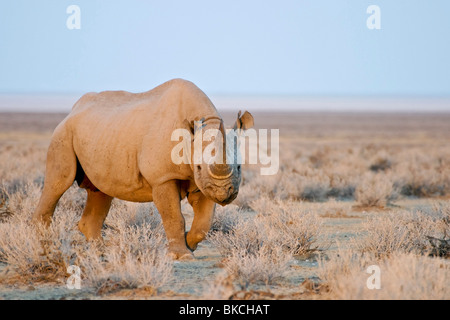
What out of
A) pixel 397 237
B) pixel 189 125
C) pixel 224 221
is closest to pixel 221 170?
pixel 189 125

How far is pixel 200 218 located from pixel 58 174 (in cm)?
213

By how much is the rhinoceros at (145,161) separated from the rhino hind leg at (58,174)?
0.01m

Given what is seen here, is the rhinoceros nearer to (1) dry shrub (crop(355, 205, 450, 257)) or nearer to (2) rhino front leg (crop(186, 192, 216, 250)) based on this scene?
(2) rhino front leg (crop(186, 192, 216, 250))

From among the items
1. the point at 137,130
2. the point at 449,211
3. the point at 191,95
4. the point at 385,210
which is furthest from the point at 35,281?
the point at 385,210

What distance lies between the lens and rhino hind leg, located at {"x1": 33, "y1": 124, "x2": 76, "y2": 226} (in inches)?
327

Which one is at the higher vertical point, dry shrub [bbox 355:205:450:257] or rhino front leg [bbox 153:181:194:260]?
rhino front leg [bbox 153:181:194:260]

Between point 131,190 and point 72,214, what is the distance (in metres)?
1.92

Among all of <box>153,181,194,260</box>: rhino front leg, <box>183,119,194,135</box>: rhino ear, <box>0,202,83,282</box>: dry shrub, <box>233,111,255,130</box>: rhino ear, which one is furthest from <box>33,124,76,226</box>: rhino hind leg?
<box>233,111,255,130</box>: rhino ear

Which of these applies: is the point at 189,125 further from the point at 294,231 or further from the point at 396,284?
the point at 396,284

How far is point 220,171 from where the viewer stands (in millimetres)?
6453

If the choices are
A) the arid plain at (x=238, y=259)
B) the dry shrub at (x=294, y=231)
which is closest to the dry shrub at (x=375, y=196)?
the arid plain at (x=238, y=259)

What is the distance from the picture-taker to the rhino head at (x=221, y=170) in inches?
254

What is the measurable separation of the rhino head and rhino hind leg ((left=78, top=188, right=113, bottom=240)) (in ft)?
8.18

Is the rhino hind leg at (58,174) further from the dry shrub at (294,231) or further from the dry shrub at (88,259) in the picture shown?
the dry shrub at (294,231)
